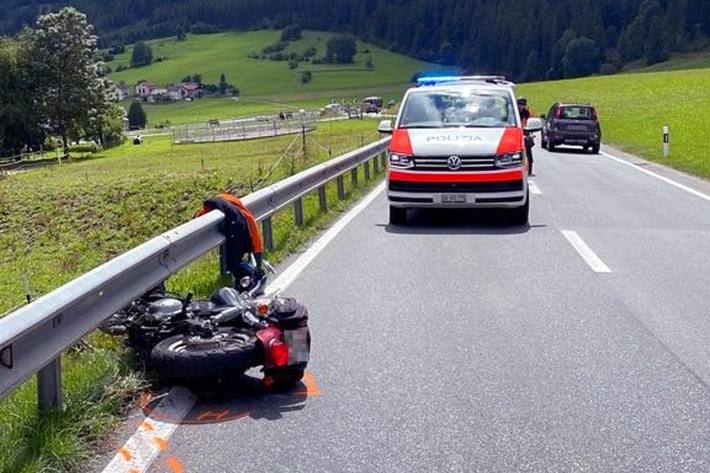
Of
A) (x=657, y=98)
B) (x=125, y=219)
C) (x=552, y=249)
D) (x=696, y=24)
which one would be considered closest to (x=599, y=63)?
(x=696, y=24)

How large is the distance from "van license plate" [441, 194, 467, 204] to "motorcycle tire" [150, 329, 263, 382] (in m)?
7.63

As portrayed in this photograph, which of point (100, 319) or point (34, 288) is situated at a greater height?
point (100, 319)

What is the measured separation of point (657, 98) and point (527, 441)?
63143 mm

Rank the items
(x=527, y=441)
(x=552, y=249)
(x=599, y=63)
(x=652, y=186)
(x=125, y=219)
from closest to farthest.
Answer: (x=527, y=441)
(x=552, y=249)
(x=652, y=186)
(x=125, y=219)
(x=599, y=63)

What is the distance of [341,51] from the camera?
167 m

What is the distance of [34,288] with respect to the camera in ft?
39.8

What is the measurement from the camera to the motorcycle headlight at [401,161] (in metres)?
13.2

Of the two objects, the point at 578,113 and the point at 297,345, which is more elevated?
the point at 578,113

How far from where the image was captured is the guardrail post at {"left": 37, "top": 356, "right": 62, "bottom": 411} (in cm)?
490

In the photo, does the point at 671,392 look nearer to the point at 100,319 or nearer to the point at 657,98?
the point at 100,319

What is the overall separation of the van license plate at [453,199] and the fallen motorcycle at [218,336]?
23.4 ft

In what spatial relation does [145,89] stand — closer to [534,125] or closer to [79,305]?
[534,125]

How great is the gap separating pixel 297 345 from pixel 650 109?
2062 inches

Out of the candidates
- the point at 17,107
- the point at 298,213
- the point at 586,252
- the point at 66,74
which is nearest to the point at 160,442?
the point at 586,252
